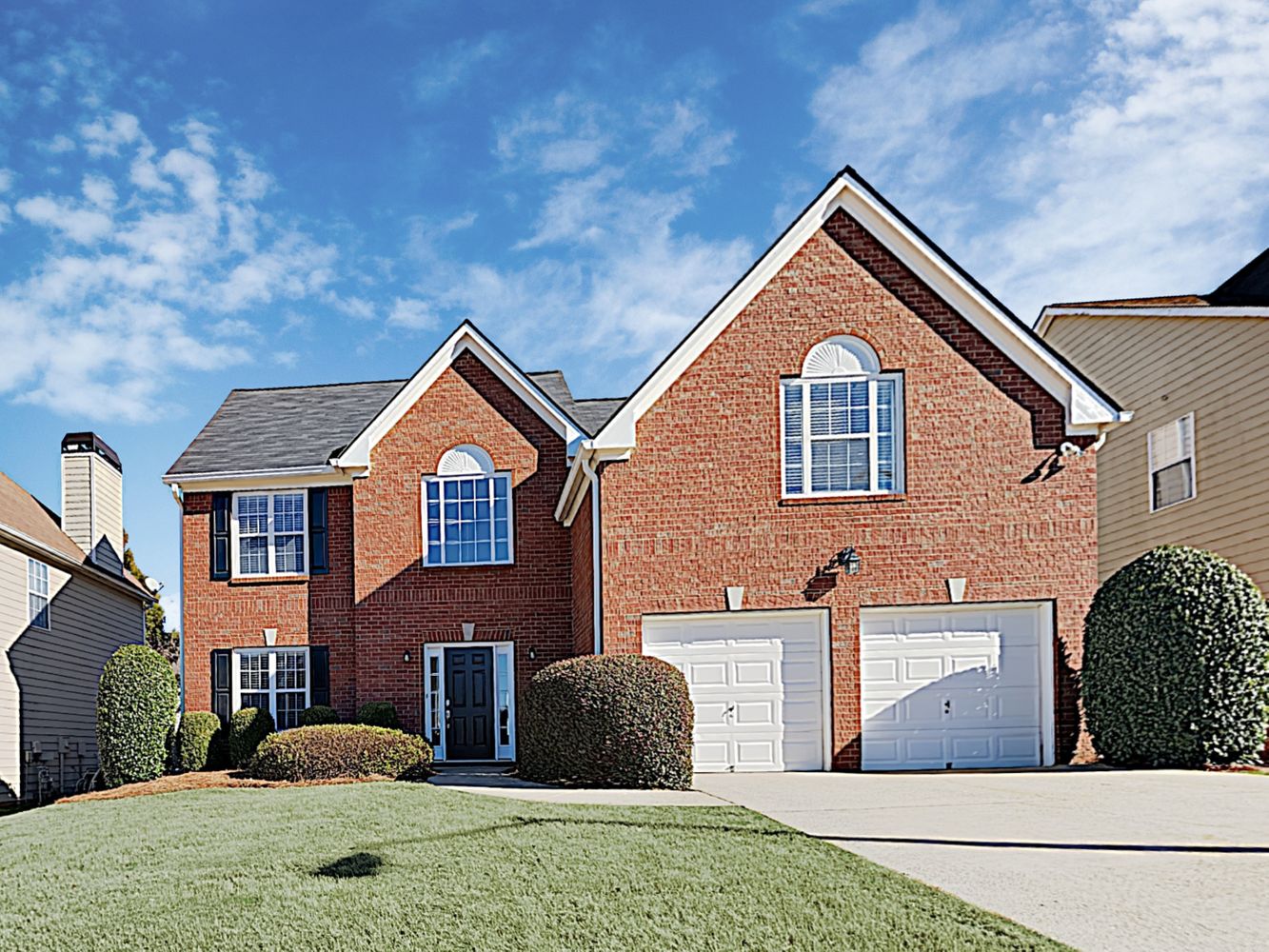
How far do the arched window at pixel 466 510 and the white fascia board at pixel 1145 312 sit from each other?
37.0 ft

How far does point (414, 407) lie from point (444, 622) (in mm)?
3832

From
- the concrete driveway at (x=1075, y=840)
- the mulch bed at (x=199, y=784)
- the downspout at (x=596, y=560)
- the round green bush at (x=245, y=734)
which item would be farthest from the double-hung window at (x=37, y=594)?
the concrete driveway at (x=1075, y=840)

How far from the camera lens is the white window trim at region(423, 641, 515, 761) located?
19578 millimetres

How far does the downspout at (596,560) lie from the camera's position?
51.6 ft

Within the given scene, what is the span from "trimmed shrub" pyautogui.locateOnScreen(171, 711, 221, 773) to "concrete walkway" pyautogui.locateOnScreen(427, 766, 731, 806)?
5.56 metres

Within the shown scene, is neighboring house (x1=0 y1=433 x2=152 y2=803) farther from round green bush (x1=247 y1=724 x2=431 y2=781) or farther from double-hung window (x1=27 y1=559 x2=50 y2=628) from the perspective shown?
round green bush (x1=247 y1=724 x2=431 y2=781)

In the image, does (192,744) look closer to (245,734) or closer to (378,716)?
(245,734)

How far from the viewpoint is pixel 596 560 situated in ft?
52.0

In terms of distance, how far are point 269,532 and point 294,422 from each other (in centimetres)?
283

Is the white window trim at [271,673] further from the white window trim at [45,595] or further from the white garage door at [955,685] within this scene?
the white garage door at [955,685]

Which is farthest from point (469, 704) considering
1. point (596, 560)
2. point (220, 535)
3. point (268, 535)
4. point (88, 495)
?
point (88, 495)

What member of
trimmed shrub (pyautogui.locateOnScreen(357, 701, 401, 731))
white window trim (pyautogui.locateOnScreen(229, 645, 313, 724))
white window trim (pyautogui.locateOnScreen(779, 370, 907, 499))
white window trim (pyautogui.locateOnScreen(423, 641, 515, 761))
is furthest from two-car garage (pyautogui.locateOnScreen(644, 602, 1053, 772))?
white window trim (pyautogui.locateOnScreen(229, 645, 313, 724))

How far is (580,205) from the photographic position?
51.0 feet

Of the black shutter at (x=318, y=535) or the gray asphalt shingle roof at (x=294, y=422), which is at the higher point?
the gray asphalt shingle roof at (x=294, y=422)
